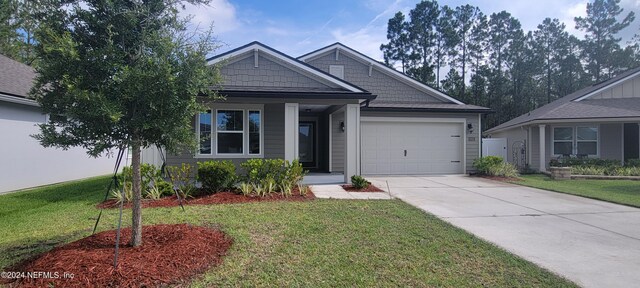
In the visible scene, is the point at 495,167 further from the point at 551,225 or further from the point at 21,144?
the point at 21,144

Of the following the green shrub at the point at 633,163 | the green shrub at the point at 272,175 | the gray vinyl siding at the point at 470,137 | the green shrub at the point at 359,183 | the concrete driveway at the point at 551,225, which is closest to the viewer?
Result: the concrete driveway at the point at 551,225

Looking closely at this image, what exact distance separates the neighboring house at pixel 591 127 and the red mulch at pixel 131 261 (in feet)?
54.1

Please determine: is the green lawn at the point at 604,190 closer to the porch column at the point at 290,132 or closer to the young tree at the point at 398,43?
the porch column at the point at 290,132

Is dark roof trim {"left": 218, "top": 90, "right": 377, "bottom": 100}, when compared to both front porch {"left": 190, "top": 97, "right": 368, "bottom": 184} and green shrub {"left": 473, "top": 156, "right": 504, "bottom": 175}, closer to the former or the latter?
front porch {"left": 190, "top": 97, "right": 368, "bottom": 184}

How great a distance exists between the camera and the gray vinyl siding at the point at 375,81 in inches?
605

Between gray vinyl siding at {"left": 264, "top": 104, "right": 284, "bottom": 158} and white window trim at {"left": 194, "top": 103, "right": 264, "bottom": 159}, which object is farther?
gray vinyl siding at {"left": 264, "top": 104, "right": 284, "bottom": 158}

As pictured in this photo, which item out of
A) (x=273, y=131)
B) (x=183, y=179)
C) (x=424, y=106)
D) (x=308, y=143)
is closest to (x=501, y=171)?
(x=424, y=106)

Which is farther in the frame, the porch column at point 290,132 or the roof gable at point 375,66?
the roof gable at point 375,66

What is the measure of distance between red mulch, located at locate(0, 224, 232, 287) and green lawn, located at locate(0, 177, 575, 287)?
0.26m

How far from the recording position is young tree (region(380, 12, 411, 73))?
3488 centimetres

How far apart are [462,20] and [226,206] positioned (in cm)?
3515

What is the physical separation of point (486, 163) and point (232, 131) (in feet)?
32.3

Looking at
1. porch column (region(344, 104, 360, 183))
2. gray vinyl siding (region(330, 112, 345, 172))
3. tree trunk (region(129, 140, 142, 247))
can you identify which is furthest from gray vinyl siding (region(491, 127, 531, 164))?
tree trunk (region(129, 140, 142, 247))

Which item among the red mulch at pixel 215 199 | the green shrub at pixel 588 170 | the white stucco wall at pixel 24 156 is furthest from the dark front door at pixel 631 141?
the white stucco wall at pixel 24 156
